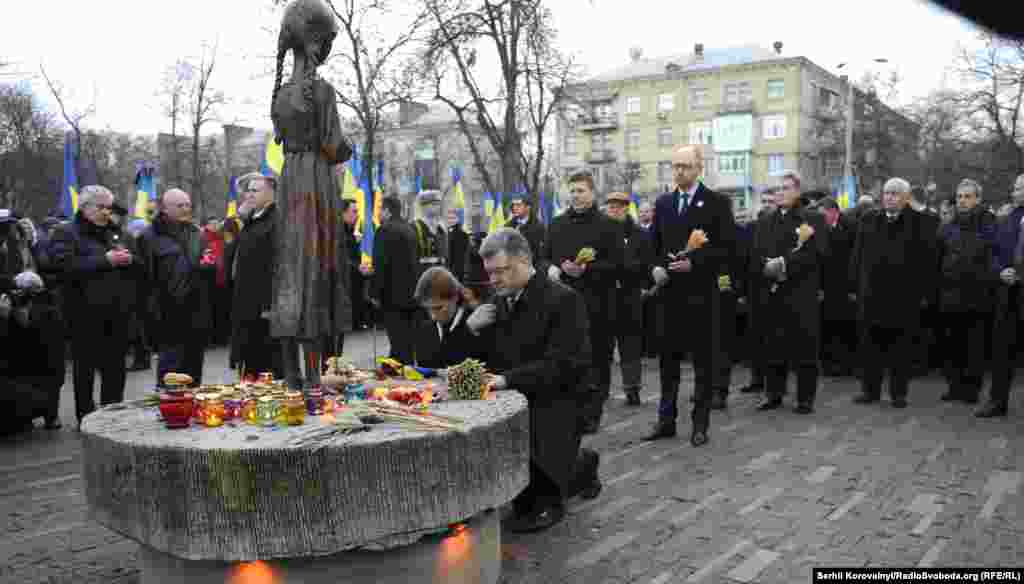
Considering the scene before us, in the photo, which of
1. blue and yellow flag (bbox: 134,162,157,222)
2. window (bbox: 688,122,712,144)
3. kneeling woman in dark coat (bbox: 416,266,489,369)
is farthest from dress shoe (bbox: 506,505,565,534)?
window (bbox: 688,122,712,144)

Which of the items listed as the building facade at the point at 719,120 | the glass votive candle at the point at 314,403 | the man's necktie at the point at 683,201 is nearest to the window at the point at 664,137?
the building facade at the point at 719,120

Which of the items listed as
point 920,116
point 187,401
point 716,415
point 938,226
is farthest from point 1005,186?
point 187,401

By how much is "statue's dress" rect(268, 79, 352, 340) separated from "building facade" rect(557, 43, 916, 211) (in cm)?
4945

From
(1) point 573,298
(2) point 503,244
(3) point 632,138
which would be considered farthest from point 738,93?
(2) point 503,244

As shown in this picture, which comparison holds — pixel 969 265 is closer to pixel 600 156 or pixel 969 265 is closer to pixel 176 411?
pixel 176 411

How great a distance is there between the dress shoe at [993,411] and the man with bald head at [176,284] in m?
7.20

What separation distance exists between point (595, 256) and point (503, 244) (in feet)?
9.47

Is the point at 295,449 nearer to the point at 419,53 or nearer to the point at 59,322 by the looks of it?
the point at 59,322

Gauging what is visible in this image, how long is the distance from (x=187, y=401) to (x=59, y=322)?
482 cm

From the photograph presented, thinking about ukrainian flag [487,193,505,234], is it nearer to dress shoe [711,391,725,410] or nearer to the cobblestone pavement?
dress shoe [711,391,725,410]

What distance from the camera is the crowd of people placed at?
15.4 feet

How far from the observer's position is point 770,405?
8.05m

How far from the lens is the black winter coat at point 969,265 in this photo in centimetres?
787

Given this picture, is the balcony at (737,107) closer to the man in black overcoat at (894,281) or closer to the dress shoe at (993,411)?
the man in black overcoat at (894,281)
